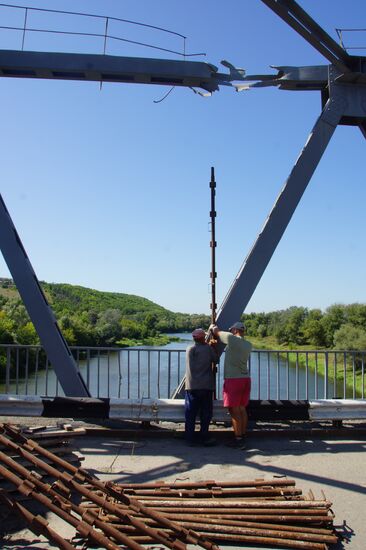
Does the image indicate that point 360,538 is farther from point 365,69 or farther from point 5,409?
point 365,69

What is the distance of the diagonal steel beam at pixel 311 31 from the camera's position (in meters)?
6.82

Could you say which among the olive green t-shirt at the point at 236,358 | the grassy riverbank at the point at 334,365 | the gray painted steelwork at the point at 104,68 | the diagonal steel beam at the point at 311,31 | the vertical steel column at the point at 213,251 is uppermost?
the diagonal steel beam at the point at 311,31

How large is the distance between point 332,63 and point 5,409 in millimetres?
7502

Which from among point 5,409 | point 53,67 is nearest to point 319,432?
point 5,409

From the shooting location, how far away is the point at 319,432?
23.1ft

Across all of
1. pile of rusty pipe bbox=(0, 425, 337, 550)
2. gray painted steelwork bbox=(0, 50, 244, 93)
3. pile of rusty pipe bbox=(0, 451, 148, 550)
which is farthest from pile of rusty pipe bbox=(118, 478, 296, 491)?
gray painted steelwork bbox=(0, 50, 244, 93)

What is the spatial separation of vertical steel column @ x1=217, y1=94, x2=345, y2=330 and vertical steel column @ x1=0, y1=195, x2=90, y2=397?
249 centimetres

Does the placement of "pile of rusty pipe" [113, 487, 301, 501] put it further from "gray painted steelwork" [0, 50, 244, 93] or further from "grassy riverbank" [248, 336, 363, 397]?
"gray painted steelwork" [0, 50, 244, 93]

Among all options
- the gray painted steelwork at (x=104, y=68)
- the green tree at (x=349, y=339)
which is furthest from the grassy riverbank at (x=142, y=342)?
the gray painted steelwork at (x=104, y=68)

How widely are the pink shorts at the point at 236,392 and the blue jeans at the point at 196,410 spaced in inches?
9.6

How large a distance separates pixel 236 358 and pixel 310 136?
388cm

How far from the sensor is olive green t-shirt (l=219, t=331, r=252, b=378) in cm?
680

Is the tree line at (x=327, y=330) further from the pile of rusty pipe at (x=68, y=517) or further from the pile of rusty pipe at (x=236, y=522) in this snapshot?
the pile of rusty pipe at (x=68, y=517)

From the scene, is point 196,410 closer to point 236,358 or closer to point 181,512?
point 236,358
